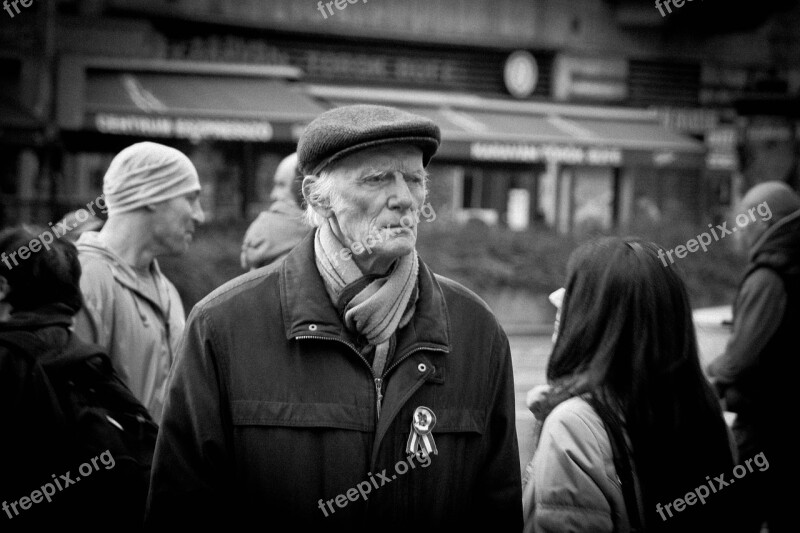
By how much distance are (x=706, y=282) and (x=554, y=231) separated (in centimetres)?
280

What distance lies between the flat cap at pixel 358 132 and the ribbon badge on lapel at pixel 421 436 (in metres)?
0.71

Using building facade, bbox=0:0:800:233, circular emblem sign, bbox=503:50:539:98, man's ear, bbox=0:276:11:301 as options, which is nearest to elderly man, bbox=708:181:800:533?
man's ear, bbox=0:276:11:301

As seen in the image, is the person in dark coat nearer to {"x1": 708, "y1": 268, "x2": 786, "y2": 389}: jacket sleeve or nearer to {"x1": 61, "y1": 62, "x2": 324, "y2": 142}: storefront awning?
{"x1": 708, "y1": 268, "x2": 786, "y2": 389}: jacket sleeve

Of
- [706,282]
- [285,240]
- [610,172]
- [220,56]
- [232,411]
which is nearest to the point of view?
[232,411]

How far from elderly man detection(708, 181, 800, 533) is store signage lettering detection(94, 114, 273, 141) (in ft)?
40.8

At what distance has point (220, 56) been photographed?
2000 centimetres

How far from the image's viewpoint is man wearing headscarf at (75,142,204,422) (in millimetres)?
4023

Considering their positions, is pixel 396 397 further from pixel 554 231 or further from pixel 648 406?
pixel 554 231

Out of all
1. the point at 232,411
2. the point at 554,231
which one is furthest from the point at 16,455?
the point at 554,231

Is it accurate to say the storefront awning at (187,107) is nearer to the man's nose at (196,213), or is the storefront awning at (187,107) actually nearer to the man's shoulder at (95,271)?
the man's nose at (196,213)

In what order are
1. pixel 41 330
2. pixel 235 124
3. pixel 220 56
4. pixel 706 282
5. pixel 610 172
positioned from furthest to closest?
pixel 610 172 < pixel 220 56 < pixel 706 282 < pixel 235 124 < pixel 41 330

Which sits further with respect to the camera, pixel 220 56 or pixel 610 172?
pixel 610 172

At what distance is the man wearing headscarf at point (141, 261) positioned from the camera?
4.02 metres

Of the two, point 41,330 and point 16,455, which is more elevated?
point 41,330
